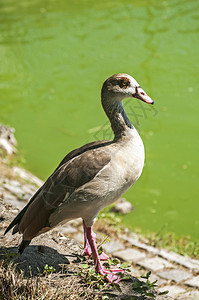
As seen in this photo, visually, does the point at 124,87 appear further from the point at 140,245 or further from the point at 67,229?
the point at 67,229

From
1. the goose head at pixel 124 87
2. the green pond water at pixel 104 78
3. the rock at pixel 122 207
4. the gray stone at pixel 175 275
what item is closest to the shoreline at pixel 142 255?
the gray stone at pixel 175 275

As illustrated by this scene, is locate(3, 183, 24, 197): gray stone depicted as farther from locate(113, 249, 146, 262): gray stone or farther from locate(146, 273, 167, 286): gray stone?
locate(146, 273, 167, 286): gray stone

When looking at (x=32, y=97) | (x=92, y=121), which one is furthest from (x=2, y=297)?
(x=32, y=97)

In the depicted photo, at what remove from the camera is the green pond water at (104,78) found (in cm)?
715

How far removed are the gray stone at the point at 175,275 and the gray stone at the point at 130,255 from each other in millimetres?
379

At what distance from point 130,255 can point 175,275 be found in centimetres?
63

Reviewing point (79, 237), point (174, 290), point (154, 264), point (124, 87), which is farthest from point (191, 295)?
point (124, 87)

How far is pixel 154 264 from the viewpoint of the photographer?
16.8 feet

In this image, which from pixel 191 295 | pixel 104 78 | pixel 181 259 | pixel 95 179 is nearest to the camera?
pixel 95 179

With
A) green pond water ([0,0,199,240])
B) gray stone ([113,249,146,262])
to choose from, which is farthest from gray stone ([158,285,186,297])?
green pond water ([0,0,199,240])

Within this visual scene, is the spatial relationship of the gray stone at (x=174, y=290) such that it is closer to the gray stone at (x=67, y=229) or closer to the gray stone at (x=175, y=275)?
the gray stone at (x=175, y=275)

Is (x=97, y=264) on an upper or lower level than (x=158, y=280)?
upper

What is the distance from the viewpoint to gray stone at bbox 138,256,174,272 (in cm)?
504

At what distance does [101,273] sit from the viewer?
367 cm
